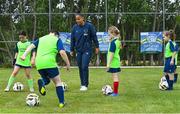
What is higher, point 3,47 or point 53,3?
point 53,3

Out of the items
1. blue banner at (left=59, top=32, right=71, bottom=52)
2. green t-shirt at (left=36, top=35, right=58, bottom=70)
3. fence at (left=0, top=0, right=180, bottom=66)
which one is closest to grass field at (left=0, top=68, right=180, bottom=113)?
green t-shirt at (left=36, top=35, right=58, bottom=70)

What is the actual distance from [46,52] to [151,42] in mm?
18733

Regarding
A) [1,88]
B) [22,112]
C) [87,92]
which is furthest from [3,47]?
[22,112]

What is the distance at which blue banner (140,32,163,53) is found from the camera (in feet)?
90.5

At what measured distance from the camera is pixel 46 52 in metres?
9.45

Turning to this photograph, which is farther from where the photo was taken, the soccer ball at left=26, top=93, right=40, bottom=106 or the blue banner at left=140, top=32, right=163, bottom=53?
the blue banner at left=140, top=32, right=163, bottom=53

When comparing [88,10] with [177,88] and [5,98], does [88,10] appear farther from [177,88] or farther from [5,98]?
[5,98]

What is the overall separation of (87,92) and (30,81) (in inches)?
60.2

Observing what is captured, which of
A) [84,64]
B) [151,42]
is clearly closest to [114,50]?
[84,64]

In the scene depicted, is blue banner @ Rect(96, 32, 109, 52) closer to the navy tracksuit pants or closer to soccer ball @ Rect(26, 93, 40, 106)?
the navy tracksuit pants

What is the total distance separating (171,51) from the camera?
12797 millimetres

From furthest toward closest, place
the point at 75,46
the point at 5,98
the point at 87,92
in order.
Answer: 1. the point at 75,46
2. the point at 87,92
3. the point at 5,98

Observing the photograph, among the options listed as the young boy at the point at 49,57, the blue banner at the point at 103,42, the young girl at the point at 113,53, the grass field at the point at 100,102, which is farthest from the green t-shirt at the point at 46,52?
the blue banner at the point at 103,42

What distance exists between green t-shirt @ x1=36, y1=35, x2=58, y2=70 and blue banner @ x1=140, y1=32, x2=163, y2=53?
18632 millimetres
